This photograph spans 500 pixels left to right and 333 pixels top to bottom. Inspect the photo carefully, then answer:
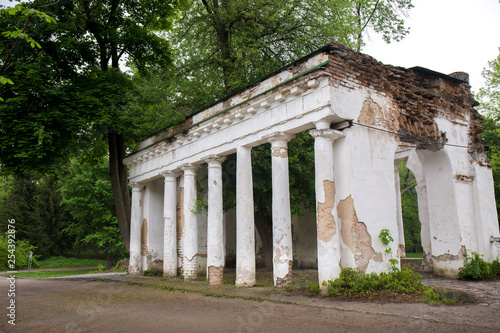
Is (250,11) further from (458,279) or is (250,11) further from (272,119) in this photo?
(458,279)

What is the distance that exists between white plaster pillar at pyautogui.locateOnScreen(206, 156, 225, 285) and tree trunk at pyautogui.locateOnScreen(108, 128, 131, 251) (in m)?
6.20

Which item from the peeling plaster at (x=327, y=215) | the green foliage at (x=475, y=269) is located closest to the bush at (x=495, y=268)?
the green foliage at (x=475, y=269)

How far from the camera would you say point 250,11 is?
47.5 feet

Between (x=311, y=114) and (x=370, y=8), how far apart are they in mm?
12598

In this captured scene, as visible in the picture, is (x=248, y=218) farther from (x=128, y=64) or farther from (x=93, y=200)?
(x=93, y=200)

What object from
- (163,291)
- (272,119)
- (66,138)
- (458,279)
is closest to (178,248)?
(163,291)

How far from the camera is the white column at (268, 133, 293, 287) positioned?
8711mm

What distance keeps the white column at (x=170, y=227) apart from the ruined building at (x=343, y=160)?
0.04m

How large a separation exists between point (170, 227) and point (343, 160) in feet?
24.9

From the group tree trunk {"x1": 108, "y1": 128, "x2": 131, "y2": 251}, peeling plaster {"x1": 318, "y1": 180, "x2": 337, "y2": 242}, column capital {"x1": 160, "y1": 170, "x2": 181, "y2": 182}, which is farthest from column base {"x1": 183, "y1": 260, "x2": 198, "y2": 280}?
peeling plaster {"x1": 318, "y1": 180, "x2": 337, "y2": 242}

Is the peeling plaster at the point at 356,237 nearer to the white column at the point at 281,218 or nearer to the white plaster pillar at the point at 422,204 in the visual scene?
the white column at the point at 281,218

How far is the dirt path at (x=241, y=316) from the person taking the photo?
5.06 meters

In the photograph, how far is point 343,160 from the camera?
823cm

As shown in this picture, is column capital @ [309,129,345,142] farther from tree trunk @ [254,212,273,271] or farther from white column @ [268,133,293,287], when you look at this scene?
tree trunk @ [254,212,273,271]
